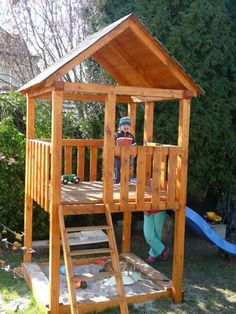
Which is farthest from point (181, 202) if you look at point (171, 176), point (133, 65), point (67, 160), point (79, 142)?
point (67, 160)

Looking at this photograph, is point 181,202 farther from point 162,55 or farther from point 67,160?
point 67,160

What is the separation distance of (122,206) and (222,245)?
2.58 meters

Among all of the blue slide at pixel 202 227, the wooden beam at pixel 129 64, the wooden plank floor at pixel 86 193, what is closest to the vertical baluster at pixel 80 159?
the wooden plank floor at pixel 86 193

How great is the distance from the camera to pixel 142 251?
8.43 metres

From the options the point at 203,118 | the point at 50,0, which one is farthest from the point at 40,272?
the point at 50,0

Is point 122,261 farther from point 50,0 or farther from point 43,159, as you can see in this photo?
point 50,0

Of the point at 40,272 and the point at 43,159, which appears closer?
the point at 43,159

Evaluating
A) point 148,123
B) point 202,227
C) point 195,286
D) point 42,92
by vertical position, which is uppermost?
point 42,92

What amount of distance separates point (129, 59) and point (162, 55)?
3.11 ft

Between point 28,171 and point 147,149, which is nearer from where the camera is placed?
point 147,149

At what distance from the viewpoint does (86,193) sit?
623 centimetres

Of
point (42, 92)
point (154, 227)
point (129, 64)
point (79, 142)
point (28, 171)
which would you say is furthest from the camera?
point (79, 142)

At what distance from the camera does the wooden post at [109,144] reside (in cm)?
539

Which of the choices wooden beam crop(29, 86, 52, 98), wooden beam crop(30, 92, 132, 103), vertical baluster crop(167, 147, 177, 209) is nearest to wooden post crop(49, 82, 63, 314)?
wooden beam crop(29, 86, 52, 98)
